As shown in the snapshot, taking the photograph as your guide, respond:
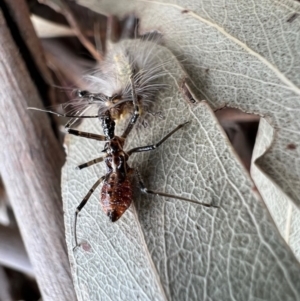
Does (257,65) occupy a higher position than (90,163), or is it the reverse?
(257,65)

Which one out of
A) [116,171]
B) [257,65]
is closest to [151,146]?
[116,171]

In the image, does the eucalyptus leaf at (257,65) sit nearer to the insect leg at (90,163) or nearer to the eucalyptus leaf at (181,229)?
the eucalyptus leaf at (181,229)

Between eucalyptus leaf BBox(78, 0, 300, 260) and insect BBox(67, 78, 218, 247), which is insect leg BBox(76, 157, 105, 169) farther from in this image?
eucalyptus leaf BBox(78, 0, 300, 260)

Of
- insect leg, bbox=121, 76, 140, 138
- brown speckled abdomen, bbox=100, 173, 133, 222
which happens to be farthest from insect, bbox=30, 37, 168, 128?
brown speckled abdomen, bbox=100, 173, 133, 222

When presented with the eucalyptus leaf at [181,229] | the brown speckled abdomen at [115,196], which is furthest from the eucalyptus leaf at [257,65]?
the brown speckled abdomen at [115,196]

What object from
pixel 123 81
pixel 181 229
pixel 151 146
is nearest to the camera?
pixel 181 229

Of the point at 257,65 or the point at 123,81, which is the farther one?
the point at 123,81

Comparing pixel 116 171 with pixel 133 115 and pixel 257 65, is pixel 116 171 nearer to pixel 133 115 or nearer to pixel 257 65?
pixel 133 115
